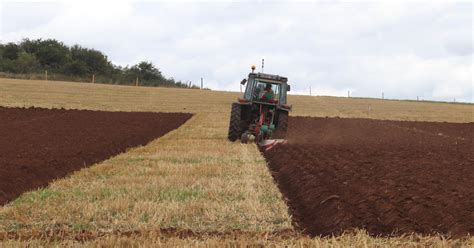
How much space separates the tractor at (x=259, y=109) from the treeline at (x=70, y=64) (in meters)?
53.1

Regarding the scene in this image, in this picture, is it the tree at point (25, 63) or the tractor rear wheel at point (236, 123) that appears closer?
the tractor rear wheel at point (236, 123)

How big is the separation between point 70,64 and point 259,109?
6056 centimetres

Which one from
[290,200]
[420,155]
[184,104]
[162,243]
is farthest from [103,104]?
[162,243]

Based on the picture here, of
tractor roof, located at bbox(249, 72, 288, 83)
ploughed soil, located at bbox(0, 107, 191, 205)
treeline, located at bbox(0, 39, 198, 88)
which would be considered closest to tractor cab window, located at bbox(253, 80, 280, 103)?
tractor roof, located at bbox(249, 72, 288, 83)

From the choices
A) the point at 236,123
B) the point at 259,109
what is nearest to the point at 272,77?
the point at 259,109

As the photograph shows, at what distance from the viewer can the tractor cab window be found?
16016 mm

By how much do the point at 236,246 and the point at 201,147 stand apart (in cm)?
930

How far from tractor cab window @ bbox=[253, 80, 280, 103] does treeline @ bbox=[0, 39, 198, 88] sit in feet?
174

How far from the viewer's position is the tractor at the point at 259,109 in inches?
624

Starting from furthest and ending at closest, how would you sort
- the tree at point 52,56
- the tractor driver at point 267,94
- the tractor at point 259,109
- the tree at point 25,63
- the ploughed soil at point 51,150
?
the tree at point 52,56, the tree at point 25,63, the tractor driver at point 267,94, the tractor at point 259,109, the ploughed soil at point 51,150

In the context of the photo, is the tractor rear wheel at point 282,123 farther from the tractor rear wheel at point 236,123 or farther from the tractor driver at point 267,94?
the tractor rear wheel at point 236,123

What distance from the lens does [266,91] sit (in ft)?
52.5

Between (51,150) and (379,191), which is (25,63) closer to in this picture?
(51,150)

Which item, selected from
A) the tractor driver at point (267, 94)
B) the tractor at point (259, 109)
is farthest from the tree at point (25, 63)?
the tractor driver at point (267, 94)
